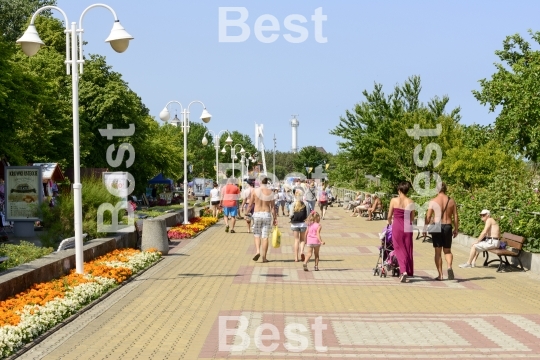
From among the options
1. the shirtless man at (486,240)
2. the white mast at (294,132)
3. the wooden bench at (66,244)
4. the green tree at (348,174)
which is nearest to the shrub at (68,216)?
the wooden bench at (66,244)

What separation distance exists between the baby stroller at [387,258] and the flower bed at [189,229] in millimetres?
10564

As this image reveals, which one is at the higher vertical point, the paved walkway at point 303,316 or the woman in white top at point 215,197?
the woman in white top at point 215,197

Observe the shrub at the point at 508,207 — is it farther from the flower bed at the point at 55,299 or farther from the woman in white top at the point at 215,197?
the woman in white top at the point at 215,197

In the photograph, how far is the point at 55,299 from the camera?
11094 millimetres

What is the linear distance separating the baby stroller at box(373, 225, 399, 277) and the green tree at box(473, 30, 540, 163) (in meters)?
17.4

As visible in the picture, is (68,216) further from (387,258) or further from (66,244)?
(387,258)

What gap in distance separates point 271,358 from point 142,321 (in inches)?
105

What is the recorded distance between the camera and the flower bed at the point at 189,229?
25.2 meters

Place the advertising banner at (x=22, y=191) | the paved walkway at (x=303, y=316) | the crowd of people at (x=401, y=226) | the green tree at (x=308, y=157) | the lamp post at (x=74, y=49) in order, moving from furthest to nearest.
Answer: the green tree at (x=308, y=157)
the advertising banner at (x=22, y=191)
the crowd of people at (x=401, y=226)
the lamp post at (x=74, y=49)
the paved walkway at (x=303, y=316)

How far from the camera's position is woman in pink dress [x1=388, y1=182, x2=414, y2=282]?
47.1 ft

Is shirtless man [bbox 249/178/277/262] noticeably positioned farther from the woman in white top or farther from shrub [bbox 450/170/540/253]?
the woman in white top

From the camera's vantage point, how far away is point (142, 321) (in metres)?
10.4

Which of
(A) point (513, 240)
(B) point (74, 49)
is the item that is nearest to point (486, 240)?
A: (A) point (513, 240)

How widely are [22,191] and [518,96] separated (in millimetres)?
19064
